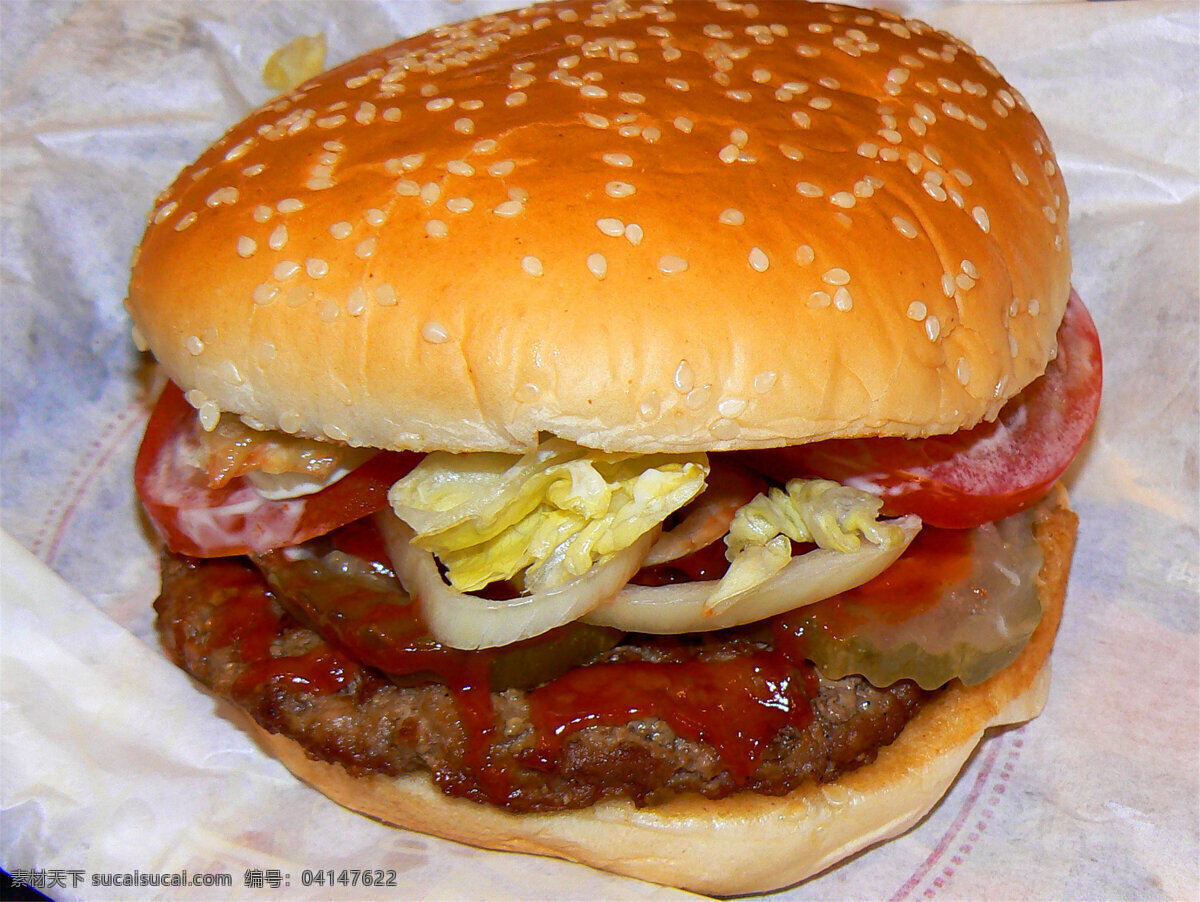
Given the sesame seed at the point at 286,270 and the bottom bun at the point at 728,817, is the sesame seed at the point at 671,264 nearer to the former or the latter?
the sesame seed at the point at 286,270

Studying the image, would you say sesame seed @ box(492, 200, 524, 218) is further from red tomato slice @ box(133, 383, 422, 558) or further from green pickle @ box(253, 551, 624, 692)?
green pickle @ box(253, 551, 624, 692)

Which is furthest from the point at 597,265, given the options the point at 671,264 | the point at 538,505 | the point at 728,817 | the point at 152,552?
the point at 152,552

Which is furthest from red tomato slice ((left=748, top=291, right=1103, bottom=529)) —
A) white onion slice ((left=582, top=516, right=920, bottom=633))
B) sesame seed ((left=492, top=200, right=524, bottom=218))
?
sesame seed ((left=492, top=200, right=524, bottom=218))

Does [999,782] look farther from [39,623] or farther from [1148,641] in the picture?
[39,623]

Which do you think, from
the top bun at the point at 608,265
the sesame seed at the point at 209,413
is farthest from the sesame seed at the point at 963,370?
the sesame seed at the point at 209,413

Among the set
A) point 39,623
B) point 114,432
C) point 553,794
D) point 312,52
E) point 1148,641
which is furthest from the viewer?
point 312,52

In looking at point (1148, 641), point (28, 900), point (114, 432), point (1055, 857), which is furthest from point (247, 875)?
point (1148, 641)
